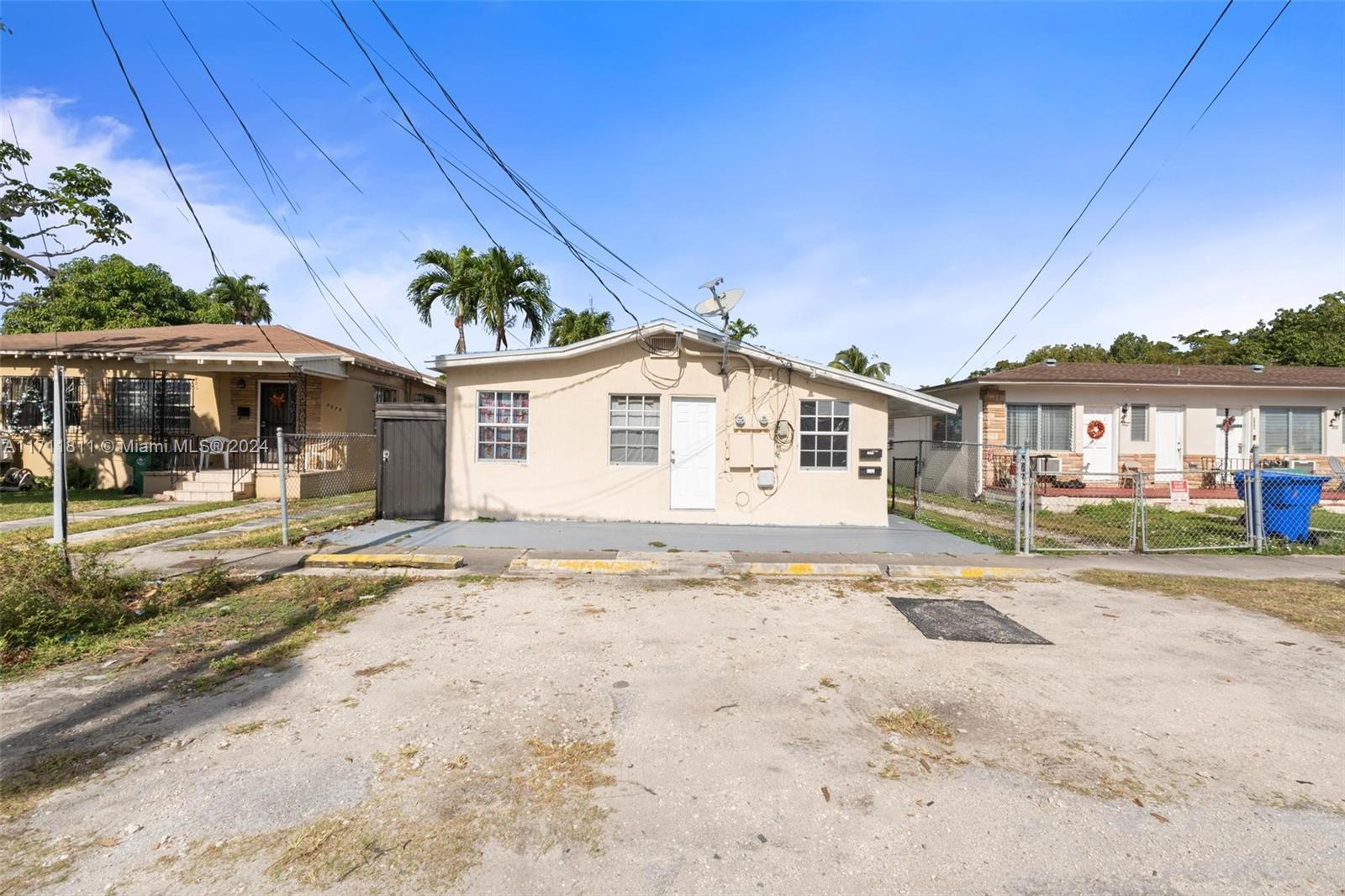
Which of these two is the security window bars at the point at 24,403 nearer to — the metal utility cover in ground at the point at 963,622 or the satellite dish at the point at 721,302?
the satellite dish at the point at 721,302

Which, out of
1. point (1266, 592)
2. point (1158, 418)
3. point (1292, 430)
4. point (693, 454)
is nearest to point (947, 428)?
point (1158, 418)

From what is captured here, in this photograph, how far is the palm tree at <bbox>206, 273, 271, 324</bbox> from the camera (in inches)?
1189

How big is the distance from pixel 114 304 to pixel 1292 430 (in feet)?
143

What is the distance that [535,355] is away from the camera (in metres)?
11.0

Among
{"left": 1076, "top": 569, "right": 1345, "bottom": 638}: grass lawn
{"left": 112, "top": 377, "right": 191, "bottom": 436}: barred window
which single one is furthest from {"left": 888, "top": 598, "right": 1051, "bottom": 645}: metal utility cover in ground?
{"left": 112, "top": 377, "right": 191, "bottom": 436}: barred window

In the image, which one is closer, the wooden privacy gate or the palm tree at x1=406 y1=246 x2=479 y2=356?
the wooden privacy gate

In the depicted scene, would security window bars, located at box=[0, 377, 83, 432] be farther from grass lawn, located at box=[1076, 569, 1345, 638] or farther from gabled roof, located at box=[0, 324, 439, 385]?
grass lawn, located at box=[1076, 569, 1345, 638]

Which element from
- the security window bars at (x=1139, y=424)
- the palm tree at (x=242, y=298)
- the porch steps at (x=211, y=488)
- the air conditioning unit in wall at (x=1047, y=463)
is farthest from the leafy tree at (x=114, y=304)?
the security window bars at (x=1139, y=424)

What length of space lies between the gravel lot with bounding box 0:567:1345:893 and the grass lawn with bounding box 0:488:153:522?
11.2m

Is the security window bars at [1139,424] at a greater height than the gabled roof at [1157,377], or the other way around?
the gabled roof at [1157,377]

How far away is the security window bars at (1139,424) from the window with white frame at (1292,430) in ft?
11.2

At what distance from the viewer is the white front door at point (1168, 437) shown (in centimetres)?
1717

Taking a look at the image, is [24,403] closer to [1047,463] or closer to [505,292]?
[505,292]

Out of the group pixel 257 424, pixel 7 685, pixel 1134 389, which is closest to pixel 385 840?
pixel 7 685
